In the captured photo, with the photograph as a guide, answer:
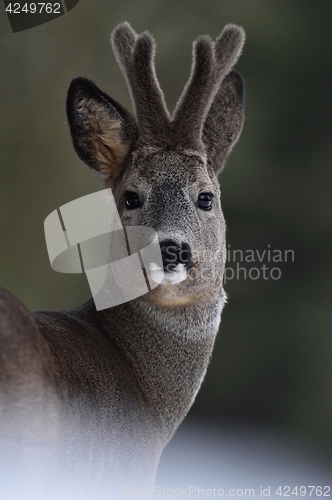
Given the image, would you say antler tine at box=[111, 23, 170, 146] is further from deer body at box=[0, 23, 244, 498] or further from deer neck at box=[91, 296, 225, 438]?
deer neck at box=[91, 296, 225, 438]

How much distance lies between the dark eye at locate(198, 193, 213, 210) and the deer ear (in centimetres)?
23

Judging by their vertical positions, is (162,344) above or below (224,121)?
below

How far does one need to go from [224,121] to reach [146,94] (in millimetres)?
400

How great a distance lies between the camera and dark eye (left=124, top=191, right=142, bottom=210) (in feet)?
9.54

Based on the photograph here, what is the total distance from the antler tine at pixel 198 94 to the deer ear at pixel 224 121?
0.47 feet

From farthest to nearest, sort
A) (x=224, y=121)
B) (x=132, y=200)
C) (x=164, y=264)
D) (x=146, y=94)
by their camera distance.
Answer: (x=224, y=121) → (x=146, y=94) → (x=132, y=200) → (x=164, y=264)

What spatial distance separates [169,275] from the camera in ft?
9.02

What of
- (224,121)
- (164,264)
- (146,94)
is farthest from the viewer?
(224,121)

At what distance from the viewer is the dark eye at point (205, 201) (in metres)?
2.96

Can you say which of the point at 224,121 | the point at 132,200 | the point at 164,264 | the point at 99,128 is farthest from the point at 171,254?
the point at 224,121

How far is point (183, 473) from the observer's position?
4.22 meters

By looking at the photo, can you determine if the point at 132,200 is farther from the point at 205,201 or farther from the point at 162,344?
the point at 162,344

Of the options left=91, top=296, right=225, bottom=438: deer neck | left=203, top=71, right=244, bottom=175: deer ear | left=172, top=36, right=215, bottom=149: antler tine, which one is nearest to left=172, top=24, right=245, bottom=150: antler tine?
left=172, top=36, right=215, bottom=149: antler tine

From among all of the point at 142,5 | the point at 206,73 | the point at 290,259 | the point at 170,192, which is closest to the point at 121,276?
the point at 170,192
